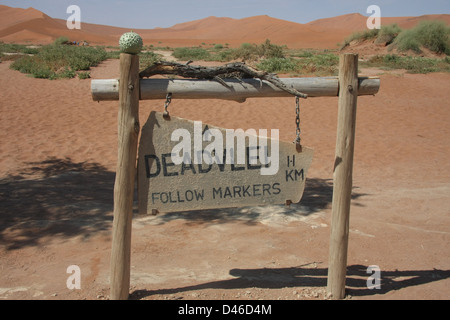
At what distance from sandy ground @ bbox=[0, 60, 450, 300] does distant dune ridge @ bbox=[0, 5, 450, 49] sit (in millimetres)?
45585

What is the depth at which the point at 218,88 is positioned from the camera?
10.8ft

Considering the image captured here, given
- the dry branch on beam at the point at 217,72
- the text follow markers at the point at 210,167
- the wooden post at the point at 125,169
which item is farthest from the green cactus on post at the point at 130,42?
the text follow markers at the point at 210,167

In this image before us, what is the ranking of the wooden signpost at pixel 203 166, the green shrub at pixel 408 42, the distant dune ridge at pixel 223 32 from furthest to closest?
1. the distant dune ridge at pixel 223 32
2. the green shrub at pixel 408 42
3. the wooden signpost at pixel 203 166

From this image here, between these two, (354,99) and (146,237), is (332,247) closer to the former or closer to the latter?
(354,99)

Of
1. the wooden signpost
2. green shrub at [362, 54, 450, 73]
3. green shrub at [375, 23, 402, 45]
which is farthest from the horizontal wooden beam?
green shrub at [375, 23, 402, 45]

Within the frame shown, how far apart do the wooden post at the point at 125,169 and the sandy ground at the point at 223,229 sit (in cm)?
34

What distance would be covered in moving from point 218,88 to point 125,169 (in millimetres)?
933

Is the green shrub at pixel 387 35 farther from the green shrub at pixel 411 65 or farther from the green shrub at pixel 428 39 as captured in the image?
the green shrub at pixel 411 65

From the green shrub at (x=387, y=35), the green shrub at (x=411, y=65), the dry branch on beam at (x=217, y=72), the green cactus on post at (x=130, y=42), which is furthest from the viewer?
the green shrub at (x=387, y=35)

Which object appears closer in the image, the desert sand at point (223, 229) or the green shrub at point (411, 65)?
the desert sand at point (223, 229)

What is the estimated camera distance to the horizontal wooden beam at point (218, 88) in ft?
10.4

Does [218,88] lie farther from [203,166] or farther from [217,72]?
[203,166]
